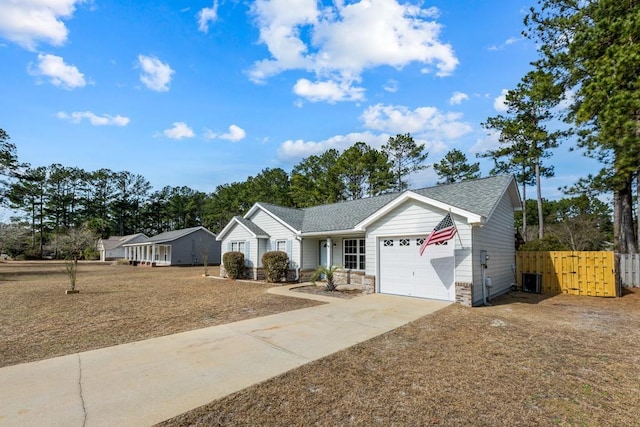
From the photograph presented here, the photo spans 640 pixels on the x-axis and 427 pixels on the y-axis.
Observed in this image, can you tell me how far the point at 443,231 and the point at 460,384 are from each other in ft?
19.8

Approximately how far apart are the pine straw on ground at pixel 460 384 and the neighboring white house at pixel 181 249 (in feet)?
101

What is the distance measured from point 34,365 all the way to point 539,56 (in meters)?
23.5

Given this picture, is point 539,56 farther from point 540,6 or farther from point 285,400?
point 285,400

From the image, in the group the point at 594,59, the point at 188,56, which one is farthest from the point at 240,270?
the point at 594,59

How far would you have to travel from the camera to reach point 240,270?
1864cm

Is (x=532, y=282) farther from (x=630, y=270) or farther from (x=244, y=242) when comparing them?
(x=244, y=242)

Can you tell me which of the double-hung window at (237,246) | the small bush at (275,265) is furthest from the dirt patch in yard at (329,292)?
the double-hung window at (237,246)

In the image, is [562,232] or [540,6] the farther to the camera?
[562,232]

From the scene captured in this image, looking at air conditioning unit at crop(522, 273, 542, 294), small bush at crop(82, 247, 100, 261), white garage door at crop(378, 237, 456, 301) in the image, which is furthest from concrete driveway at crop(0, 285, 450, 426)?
small bush at crop(82, 247, 100, 261)

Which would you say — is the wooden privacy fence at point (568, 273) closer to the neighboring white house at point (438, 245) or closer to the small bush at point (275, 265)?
the neighboring white house at point (438, 245)

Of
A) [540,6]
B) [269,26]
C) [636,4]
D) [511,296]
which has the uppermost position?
[540,6]

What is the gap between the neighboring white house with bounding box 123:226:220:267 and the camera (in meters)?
33.6

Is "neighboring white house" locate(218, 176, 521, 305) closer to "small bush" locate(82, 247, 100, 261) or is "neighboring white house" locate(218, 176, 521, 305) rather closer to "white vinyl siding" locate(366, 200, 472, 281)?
"white vinyl siding" locate(366, 200, 472, 281)

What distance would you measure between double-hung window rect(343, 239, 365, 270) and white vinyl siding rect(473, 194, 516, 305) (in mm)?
6129
